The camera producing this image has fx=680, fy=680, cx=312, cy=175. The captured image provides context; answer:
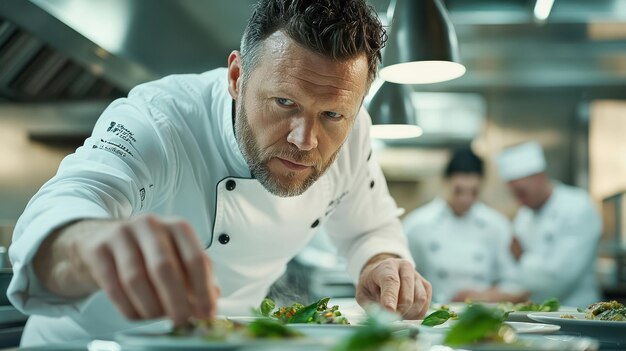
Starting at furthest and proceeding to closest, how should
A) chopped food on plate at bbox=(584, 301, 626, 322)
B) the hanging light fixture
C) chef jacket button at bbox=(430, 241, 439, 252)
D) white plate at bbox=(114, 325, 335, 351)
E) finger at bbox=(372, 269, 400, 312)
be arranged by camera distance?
chef jacket button at bbox=(430, 241, 439, 252)
the hanging light fixture
finger at bbox=(372, 269, 400, 312)
chopped food on plate at bbox=(584, 301, 626, 322)
white plate at bbox=(114, 325, 335, 351)

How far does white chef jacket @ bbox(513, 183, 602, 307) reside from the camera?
168 inches

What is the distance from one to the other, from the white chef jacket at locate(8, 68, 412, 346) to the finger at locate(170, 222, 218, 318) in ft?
0.73

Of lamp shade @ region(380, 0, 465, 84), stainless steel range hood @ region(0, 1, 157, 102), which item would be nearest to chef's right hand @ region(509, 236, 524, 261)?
stainless steel range hood @ region(0, 1, 157, 102)

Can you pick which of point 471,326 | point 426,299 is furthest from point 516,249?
point 471,326

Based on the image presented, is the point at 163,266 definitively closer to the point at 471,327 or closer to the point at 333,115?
the point at 471,327

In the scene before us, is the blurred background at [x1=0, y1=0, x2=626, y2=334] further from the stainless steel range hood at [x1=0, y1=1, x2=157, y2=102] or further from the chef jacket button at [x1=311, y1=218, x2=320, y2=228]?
the chef jacket button at [x1=311, y1=218, x2=320, y2=228]

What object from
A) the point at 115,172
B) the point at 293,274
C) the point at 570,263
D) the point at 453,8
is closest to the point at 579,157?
the point at 570,263

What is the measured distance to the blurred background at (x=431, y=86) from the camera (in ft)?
8.38

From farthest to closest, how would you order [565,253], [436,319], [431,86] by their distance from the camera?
1. [431,86]
2. [565,253]
3. [436,319]

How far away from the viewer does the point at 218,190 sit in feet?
5.22

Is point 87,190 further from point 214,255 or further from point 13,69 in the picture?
point 13,69

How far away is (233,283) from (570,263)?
10.2 ft

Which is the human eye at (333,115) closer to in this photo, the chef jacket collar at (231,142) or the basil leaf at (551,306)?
the chef jacket collar at (231,142)

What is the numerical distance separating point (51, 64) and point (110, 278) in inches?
92.1
